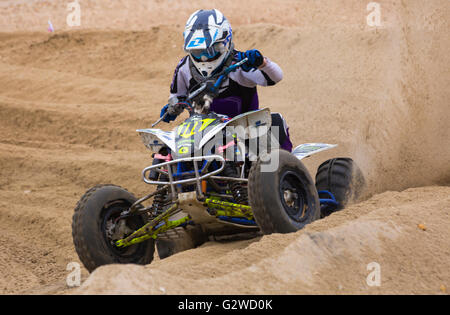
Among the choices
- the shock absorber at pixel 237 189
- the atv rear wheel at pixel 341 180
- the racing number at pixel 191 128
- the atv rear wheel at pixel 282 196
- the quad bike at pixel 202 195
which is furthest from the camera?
the atv rear wheel at pixel 341 180

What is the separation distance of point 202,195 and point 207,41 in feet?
4.91

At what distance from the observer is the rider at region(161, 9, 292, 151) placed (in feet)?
18.6

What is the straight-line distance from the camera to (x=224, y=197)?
5215 mm

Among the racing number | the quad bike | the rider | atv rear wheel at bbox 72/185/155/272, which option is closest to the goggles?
the rider

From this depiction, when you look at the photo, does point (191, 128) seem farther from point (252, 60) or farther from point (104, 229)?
point (104, 229)

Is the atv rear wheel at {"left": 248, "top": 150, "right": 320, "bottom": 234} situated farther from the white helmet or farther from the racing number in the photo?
the white helmet

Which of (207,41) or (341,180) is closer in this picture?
(207,41)

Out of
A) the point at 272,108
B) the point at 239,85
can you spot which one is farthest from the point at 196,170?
the point at 272,108

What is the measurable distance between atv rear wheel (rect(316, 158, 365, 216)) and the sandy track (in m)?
0.41

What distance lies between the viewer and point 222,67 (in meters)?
5.82

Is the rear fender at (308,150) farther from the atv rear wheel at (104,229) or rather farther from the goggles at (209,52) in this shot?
the atv rear wheel at (104,229)

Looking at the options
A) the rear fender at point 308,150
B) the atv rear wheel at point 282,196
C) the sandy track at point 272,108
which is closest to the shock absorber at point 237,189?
the atv rear wheel at point 282,196

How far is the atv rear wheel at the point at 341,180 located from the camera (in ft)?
22.1
